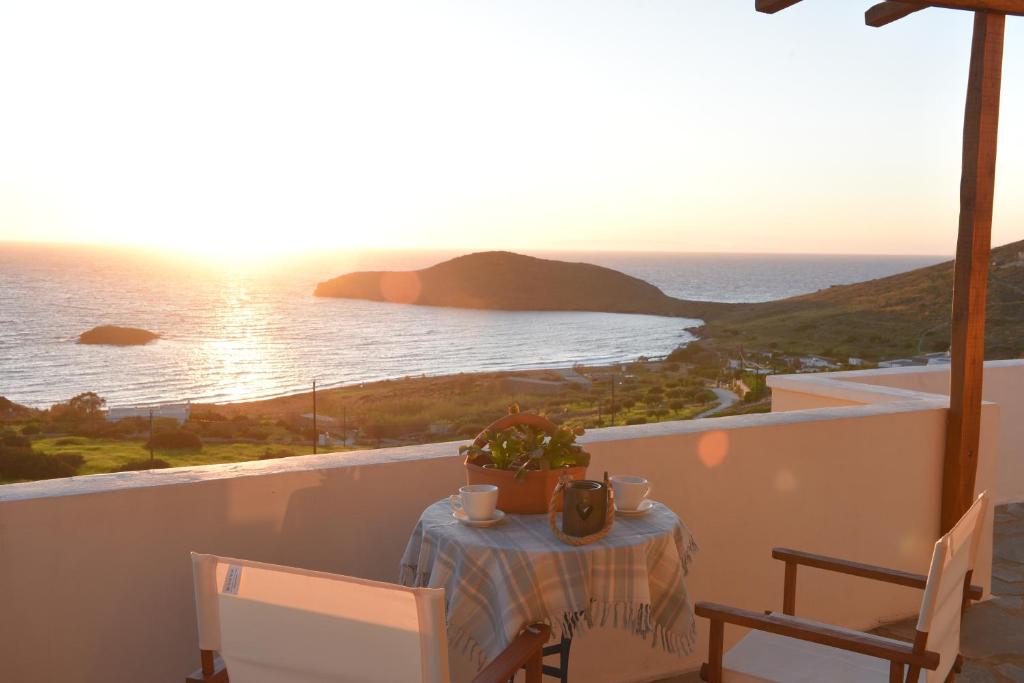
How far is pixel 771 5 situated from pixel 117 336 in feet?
219

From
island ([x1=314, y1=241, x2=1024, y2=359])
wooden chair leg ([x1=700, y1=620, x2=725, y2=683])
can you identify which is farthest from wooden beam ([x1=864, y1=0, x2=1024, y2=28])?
island ([x1=314, y1=241, x2=1024, y2=359])

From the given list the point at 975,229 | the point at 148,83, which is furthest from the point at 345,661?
the point at 148,83

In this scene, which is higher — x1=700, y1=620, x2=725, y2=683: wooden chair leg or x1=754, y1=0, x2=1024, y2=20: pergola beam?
x1=754, y1=0, x2=1024, y2=20: pergola beam

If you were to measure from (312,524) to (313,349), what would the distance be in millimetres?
57330

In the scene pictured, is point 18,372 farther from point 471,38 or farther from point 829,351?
point 471,38

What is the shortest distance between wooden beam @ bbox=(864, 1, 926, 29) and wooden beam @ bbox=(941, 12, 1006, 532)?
30cm

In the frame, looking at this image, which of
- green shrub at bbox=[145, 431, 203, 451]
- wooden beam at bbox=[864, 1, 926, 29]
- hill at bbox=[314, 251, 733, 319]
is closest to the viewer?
wooden beam at bbox=[864, 1, 926, 29]

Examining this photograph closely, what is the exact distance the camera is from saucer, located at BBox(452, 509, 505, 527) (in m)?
2.03

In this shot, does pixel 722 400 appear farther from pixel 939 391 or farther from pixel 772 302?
pixel 772 302

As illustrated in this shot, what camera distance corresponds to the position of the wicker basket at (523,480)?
2104 mm

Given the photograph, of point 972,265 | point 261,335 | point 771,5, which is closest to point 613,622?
point 771,5

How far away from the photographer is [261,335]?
63219 millimetres

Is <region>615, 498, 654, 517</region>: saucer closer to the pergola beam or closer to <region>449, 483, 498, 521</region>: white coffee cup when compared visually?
<region>449, 483, 498, 521</region>: white coffee cup

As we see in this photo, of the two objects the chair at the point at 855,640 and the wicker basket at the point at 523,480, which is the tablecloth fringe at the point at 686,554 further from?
the wicker basket at the point at 523,480
